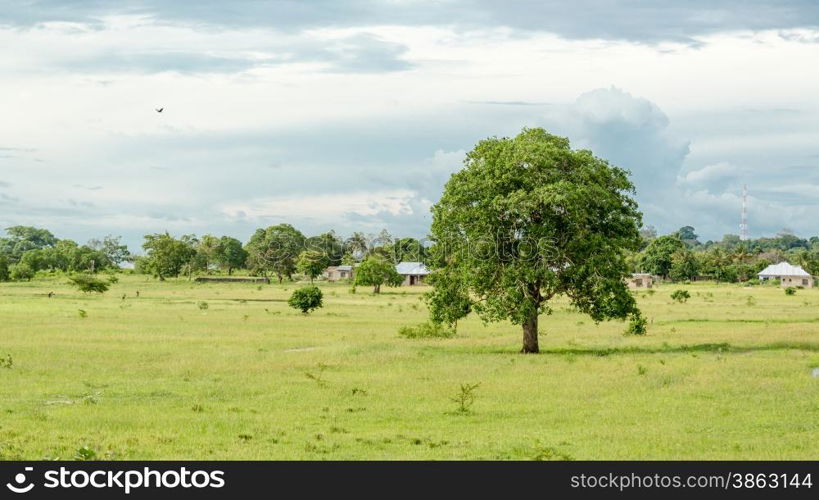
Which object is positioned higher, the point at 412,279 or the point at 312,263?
the point at 312,263

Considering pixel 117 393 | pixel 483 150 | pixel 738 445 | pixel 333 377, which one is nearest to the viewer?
pixel 738 445

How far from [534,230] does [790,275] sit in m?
146

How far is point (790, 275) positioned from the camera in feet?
579

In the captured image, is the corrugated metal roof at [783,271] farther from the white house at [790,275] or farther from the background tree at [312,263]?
the background tree at [312,263]

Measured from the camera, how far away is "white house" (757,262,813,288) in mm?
175500

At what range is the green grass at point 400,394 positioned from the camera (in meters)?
23.2

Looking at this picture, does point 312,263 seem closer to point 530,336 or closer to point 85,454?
point 530,336

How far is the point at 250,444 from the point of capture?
2341 cm

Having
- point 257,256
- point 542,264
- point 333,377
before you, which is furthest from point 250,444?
point 257,256

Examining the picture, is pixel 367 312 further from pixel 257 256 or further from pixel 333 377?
pixel 257 256
